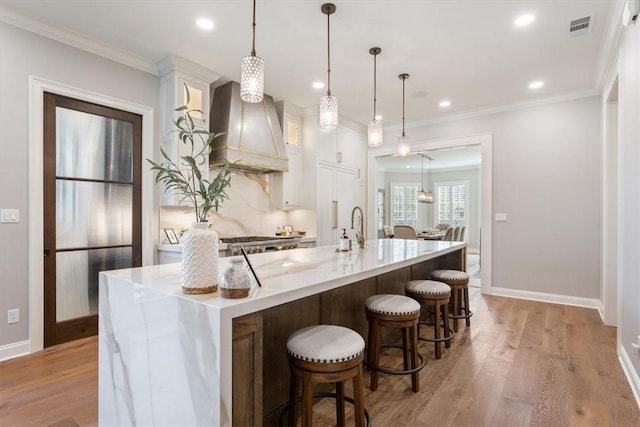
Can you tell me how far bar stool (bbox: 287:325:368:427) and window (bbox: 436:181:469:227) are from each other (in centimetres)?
988

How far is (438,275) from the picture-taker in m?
3.26

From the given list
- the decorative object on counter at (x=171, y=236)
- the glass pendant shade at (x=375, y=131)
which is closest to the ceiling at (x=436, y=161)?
the glass pendant shade at (x=375, y=131)

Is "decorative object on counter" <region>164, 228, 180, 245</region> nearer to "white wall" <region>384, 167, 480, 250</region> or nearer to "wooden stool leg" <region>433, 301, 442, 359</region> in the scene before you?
"wooden stool leg" <region>433, 301, 442, 359</region>

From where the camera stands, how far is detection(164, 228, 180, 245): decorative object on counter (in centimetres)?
376

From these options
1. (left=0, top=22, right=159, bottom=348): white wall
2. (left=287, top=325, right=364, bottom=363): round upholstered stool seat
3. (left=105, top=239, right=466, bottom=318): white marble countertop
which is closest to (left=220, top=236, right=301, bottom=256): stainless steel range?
(left=105, top=239, right=466, bottom=318): white marble countertop

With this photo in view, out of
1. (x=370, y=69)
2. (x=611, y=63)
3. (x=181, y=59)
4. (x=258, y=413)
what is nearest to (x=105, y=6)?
(x=181, y=59)

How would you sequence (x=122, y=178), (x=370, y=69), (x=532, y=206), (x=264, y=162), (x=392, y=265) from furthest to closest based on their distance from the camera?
(x=532, y=206) < (x=264, y=162) < (x=370, y=69) < (x=122, y=178) < (x=392, y=265)

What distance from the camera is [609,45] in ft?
10.1

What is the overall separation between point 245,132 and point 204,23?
1.44 meters

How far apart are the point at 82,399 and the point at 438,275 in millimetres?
2942

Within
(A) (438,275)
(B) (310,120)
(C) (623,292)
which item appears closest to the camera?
(C) (623,292)

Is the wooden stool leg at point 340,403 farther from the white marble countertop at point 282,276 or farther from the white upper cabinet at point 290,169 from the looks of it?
the white upper cabinet at point 290,169

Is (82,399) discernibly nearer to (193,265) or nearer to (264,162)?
(193,265)

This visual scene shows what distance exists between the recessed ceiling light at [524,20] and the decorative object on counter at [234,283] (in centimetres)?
310
